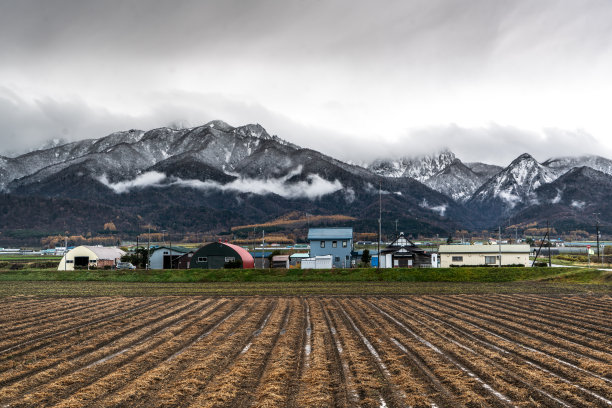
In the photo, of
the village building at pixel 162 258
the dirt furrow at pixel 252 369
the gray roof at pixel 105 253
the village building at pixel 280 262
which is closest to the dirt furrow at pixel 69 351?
the dirt furrow at pixel 252 369

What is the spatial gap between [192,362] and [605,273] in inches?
2148

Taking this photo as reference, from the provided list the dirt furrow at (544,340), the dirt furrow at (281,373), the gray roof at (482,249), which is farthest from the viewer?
the gray roof at (482,249)

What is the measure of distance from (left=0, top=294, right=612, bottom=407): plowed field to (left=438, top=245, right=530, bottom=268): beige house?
51510 mm

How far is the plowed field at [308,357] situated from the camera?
1211cm

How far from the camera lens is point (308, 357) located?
54.2 ft

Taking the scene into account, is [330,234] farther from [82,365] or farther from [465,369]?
[82,365]

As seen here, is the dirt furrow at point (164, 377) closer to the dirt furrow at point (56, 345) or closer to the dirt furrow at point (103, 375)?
the dirt furrow at point (103, 375)

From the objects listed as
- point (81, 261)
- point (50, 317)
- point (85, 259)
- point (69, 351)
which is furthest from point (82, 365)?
point (85, 259)

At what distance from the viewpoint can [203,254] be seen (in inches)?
3191

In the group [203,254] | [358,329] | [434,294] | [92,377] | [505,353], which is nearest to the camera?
[92,377]

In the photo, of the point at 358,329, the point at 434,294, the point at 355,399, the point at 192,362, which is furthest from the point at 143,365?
the point at 434,294

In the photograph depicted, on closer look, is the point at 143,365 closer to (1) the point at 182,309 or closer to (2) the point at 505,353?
(2) the point at 505,353

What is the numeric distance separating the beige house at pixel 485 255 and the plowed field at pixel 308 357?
51.5m

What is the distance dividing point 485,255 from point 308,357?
237 ft
